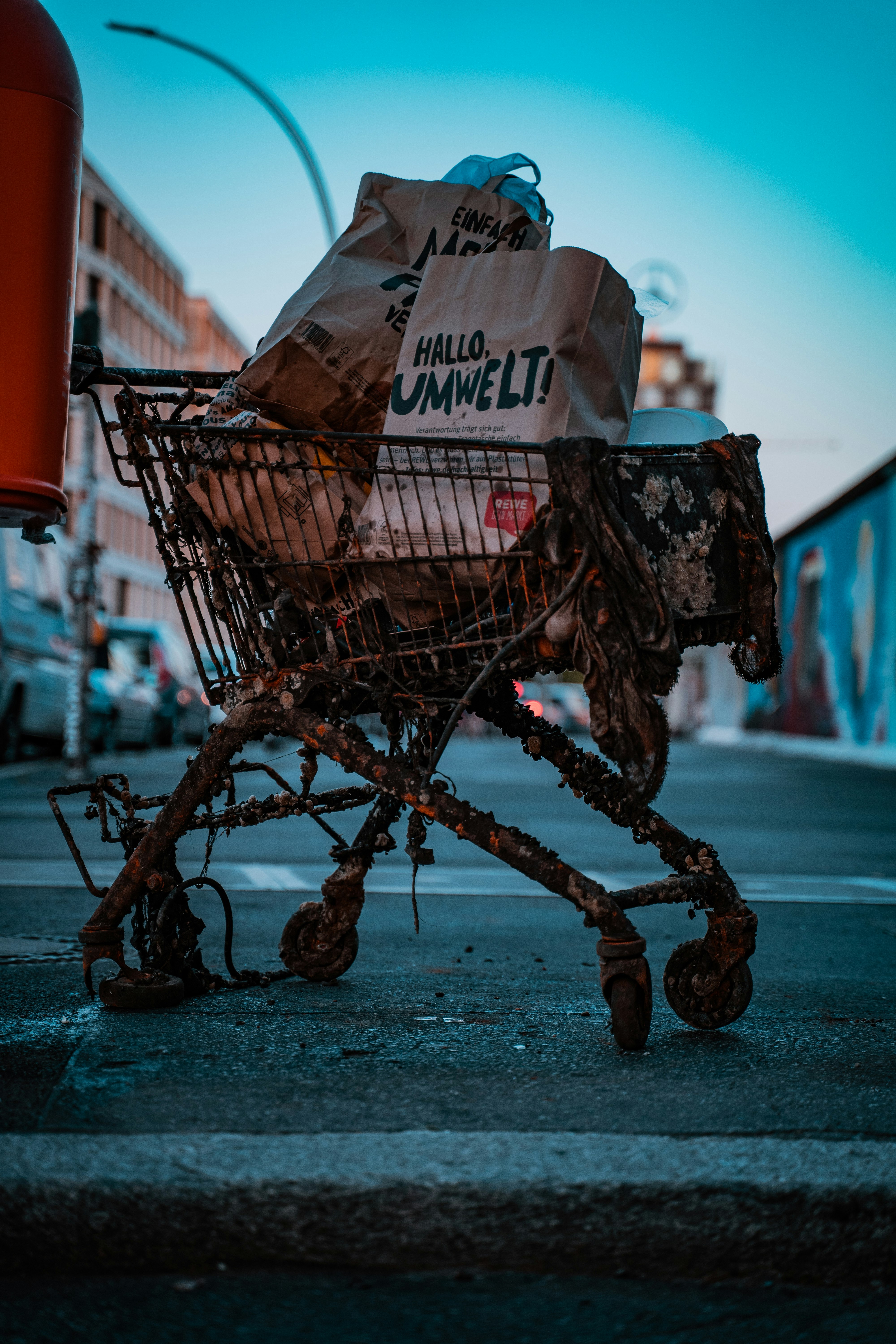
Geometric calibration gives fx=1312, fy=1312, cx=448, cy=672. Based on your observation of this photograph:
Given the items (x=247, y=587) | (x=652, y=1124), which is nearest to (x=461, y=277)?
(x=247, y=587)

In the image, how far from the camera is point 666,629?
2.95 m

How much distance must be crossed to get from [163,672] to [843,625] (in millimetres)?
21470

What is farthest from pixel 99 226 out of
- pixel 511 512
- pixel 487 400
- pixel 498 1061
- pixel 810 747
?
pixel 498 1061

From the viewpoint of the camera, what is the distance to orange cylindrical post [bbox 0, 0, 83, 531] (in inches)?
120

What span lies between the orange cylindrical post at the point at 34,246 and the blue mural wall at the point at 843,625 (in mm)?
24498

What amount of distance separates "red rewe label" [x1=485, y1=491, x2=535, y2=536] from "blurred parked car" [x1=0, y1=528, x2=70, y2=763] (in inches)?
396

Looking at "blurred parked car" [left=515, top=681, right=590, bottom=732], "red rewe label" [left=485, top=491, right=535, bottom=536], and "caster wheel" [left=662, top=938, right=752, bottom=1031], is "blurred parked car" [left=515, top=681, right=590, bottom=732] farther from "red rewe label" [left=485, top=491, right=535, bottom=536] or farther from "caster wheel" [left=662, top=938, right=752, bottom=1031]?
"red rewe label" [left=485, top=491, right=535, bottom=536]

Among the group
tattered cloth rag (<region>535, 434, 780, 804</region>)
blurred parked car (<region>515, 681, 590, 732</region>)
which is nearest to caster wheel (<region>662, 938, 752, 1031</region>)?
tattered cloth rag (<region>535, 434, 780, 804</region>)

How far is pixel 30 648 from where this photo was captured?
13.7 metres

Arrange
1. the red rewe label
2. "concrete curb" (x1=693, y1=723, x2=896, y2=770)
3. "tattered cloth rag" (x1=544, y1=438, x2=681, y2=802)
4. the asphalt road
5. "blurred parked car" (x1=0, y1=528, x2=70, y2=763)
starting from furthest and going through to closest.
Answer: "concrete curb" (x1=693, y1=723, x2=896, y2=770) < "blurred parked car" (x1=0, y1=528, x2=70, y2=763) < the red rewe label < "tattered cloth rag" (x1=544, y1=438, x2=681, y2=802) < the asphalt road

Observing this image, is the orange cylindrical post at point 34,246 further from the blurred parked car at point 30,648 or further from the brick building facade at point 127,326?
the brick building facade at point 127,326

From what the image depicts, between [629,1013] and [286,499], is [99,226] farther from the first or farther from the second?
[629,1013]

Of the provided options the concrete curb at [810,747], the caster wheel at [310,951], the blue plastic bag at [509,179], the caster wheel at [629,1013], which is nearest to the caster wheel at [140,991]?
the caster wheel at [310,951]

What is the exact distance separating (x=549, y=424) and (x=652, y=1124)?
1.54 metres
